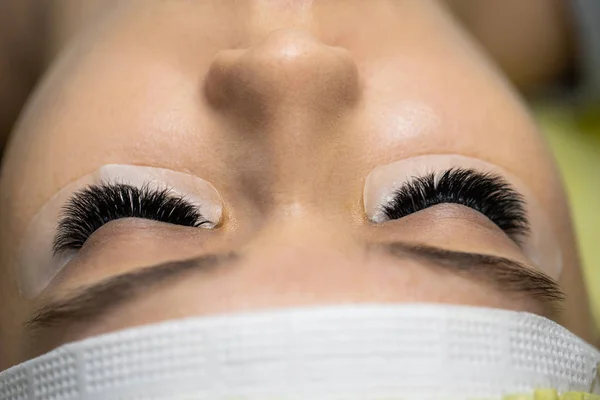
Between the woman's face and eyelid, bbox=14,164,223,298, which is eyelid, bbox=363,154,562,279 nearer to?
the woman's face

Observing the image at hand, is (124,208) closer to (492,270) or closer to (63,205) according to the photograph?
(63,205)

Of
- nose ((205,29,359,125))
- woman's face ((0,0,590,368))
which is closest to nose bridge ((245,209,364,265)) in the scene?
woman's face ((0,0,590,368))

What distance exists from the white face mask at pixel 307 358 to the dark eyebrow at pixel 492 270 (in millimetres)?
46

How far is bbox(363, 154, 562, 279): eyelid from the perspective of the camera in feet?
2.35

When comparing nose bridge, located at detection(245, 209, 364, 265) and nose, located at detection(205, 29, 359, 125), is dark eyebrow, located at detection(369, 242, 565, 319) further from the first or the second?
nose, located at detection(205, 29, 359, 125)

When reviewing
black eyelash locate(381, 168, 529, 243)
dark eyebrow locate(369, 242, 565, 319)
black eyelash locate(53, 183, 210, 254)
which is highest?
black eyelash locate(381, 168, 529, 243)

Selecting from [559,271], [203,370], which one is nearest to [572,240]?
[559,271]

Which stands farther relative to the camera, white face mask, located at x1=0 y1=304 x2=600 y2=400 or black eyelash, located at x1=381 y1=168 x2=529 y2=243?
black eyelash, located at x1=381 y1=168 x2=529 y2=243

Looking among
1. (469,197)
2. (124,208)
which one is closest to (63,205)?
(124,208)

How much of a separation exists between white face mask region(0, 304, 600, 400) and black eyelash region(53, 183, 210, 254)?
0.13 m

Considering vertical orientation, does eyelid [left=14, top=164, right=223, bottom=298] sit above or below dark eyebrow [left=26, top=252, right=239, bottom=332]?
above

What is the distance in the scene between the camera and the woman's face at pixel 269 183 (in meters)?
0.66

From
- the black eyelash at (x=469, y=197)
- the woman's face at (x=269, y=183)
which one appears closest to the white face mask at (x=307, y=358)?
the woman's face at (x=269, y=183)

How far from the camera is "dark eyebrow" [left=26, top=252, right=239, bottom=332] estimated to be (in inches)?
25.9
